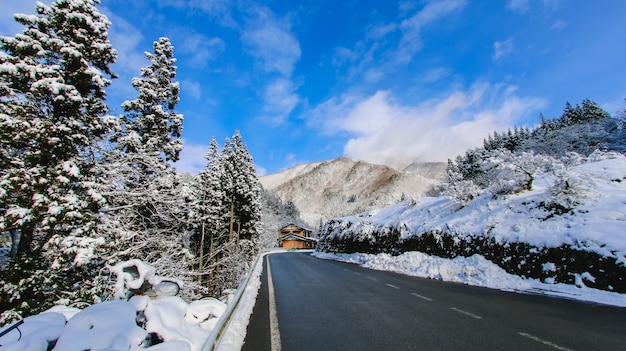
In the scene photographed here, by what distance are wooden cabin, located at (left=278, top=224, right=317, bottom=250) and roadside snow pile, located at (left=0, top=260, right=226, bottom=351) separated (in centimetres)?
8016

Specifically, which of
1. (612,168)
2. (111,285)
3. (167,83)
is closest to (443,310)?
(111,285)

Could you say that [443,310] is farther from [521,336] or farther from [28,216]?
[28,216]

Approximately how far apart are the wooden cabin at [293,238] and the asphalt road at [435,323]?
76414 millimetres

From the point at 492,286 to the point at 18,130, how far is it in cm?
1788

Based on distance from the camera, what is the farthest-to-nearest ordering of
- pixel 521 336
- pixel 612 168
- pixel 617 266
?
pixel 612 168, pixel 617 266, pixel 521 336

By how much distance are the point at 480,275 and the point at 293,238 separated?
75607 mm

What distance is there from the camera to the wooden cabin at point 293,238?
8656 cm

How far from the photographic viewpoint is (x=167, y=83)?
58.1 ft

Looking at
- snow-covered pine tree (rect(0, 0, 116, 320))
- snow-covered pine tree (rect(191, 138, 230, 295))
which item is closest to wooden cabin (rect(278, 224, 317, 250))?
snow-covered pine tree (rect(191, 138, 230, 295))

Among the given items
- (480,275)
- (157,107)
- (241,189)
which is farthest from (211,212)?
(480,275)

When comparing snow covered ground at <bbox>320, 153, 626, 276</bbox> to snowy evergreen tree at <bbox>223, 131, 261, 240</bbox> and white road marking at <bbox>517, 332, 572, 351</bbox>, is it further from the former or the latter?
snowy evergreen tree at <bbox>223, 131, 261, 240</bbox>

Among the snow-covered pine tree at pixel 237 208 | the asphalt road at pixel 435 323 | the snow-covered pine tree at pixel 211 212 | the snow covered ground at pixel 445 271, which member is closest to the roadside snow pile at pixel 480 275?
the snow covered ground at pixel 445 271

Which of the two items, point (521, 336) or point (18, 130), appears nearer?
point (521, 336)

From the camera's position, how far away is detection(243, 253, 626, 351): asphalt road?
4914 mm
